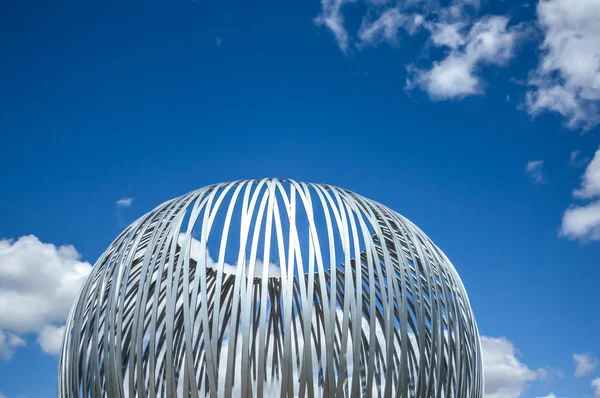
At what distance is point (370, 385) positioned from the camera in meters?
5.34

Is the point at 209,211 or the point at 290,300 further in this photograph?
the point at 209,211

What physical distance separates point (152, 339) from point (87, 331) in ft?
3.74

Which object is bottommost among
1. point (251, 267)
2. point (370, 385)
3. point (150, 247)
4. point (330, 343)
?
point (370, 385)

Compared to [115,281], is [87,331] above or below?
below

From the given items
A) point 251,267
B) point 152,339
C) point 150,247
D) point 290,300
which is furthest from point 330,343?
point 150,247

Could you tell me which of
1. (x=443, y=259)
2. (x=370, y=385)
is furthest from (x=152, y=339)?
(x=443, y=259)

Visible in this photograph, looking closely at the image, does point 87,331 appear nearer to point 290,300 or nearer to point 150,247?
point 150,247

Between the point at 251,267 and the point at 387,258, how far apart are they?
60.4 inches

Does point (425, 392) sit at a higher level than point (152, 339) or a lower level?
lower

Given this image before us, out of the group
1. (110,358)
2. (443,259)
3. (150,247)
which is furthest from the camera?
(443,259)

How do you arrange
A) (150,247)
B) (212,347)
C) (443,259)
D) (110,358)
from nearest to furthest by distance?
(212,347)
(110,358)
(150,247)
(443,259)

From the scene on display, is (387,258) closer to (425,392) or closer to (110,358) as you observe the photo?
(425,392)

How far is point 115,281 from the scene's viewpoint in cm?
612

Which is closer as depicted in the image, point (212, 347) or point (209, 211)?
point (212, 347)
